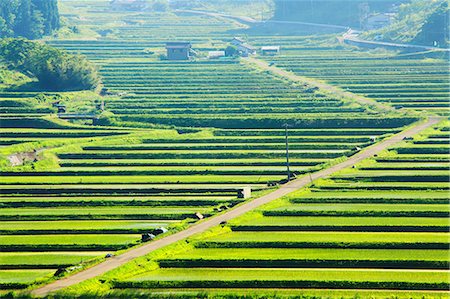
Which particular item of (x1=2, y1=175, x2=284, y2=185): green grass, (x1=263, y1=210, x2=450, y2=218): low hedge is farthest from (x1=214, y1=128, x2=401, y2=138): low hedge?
(x1=263, y1=210, x2=450, y2=218): low hedge

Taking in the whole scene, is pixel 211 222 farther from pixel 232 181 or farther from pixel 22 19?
pixel 22 19

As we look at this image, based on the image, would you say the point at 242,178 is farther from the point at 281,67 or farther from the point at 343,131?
the point at 281,67

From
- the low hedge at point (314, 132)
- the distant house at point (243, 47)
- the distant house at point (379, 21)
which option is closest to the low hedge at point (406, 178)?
the low hedge at point (314, 132)

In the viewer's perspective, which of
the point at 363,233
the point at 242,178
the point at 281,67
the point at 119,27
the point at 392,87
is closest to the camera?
the point at 363,233

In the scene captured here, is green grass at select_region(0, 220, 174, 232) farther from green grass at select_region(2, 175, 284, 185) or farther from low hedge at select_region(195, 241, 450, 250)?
green grass at select_region(2, 175, 284, 185)

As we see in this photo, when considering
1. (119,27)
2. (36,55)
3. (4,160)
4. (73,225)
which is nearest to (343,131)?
(4,160)

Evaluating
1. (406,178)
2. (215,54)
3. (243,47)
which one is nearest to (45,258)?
(406,178)
